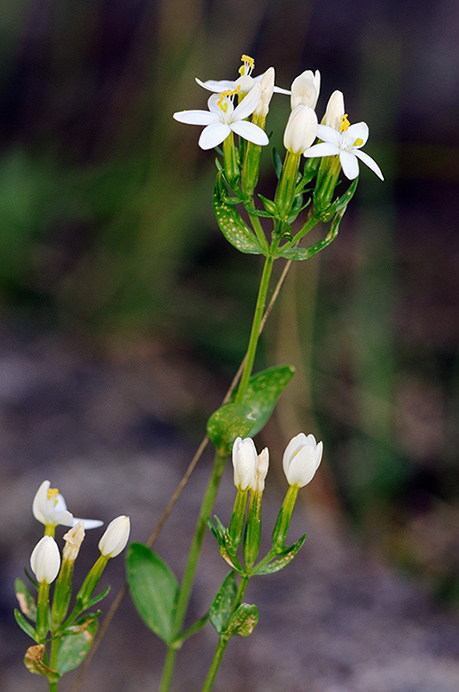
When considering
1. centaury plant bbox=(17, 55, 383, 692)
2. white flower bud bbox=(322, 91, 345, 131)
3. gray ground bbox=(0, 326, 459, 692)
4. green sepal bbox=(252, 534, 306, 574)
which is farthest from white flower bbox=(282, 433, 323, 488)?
gray ground bbox=(0, 326, 459, 692)

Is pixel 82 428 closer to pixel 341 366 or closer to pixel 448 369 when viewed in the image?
pixel 341 366

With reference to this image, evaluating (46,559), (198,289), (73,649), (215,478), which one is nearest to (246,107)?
(215,478)

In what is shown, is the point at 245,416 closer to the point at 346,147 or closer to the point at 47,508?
the point at 47,508

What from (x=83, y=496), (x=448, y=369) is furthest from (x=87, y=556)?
(x=448, y=369)

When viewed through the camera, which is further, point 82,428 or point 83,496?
point 82,428

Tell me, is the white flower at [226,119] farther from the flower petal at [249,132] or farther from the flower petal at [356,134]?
the flower petal at [356,134]

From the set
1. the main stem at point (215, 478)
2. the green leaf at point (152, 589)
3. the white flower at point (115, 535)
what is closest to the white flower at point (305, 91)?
the main stem at point (215, 478)
